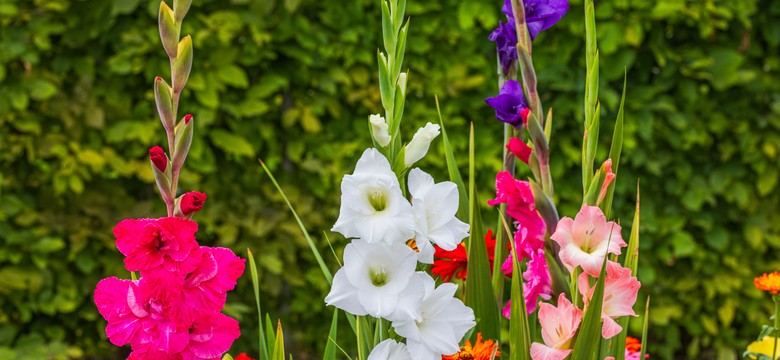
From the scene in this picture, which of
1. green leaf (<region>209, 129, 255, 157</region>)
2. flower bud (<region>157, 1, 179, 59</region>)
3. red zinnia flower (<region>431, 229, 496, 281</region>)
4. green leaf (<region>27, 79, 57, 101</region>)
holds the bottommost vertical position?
green leaf (<region>209, 129, 255, 157</region>)

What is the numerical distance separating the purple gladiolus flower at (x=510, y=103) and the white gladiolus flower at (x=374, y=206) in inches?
13.7

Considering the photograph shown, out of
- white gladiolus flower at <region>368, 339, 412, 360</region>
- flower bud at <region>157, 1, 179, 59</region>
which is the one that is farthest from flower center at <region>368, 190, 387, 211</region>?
flower bud at <region>157, 1, 179, 59</region>

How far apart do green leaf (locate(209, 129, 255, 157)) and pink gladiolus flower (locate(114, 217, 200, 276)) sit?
224cm

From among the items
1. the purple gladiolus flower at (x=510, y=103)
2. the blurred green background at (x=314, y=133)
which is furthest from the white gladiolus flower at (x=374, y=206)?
the blurred green background at (x=314, y=133)

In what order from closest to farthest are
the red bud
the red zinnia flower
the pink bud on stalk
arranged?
the red bud → the pink bud on stalk → the red zinnia flower

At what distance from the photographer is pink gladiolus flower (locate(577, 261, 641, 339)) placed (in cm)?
126

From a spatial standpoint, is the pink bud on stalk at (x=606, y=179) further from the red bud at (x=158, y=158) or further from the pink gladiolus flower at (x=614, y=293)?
the red bud at (x=158, y=158)

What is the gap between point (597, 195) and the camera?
1.30m

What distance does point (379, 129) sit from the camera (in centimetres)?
116

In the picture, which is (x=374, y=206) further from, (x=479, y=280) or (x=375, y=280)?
(x=479, y=280)

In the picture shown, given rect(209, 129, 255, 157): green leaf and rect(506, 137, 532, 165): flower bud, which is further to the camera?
rect(209, 129, 255, 157): green leaf

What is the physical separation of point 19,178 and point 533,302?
2.39 meters

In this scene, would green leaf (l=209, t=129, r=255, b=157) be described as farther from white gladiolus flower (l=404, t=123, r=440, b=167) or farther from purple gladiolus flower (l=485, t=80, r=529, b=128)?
white gladiolus flower (l=404, t=123, r=440, b=167)

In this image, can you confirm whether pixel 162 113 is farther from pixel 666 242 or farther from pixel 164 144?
pixel 666 242
